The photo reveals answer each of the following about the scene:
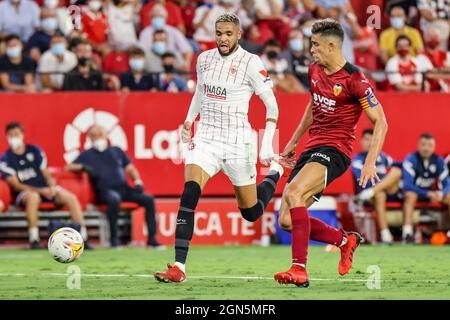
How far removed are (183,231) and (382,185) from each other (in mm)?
8296

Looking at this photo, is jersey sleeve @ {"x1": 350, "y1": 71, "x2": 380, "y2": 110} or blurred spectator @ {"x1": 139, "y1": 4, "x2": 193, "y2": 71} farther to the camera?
blurred spectator @ {"x1": 139, "y1": 4, "x2": 193, "y2": 71}

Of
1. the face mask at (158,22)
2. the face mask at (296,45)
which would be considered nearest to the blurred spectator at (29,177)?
the face mask at (158,22)

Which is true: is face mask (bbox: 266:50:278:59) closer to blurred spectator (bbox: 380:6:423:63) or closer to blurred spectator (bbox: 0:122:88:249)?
blurred spectator (bbox: 380:6:423:63)

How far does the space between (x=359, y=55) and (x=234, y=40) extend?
1025cm

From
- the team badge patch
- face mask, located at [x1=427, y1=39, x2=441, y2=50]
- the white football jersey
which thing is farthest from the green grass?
face mask, located at [x1=427, y1=39, x2=441, y2=50]

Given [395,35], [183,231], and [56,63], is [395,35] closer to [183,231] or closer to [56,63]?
[56,63]

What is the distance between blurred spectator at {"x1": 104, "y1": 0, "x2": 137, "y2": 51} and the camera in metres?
21.1

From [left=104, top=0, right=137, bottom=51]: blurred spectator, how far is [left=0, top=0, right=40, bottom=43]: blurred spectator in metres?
1.25

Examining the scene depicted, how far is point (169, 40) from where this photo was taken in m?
21.3

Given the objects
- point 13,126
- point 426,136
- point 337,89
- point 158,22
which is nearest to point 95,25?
point 158,22

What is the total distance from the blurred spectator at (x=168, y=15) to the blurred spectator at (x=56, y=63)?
213 centimetres

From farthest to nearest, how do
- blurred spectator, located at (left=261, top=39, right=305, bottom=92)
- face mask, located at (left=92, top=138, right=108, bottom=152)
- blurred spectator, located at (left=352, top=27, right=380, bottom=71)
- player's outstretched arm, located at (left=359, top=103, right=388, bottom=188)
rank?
blurred spectator, located at (left=352, top=27, right=380, bottom=71), blurred spectator, located at (left=261, top=39, right=305, bottom=92), face mask, located at (left=92, top=138, right=108, bottom=152), player's outstretched arm, located at (left=359, top=103, right=388, bottom=188)

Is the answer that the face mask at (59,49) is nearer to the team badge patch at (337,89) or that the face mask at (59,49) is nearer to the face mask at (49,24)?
the face mask at (49,24)

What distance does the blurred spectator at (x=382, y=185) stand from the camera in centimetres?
1945
